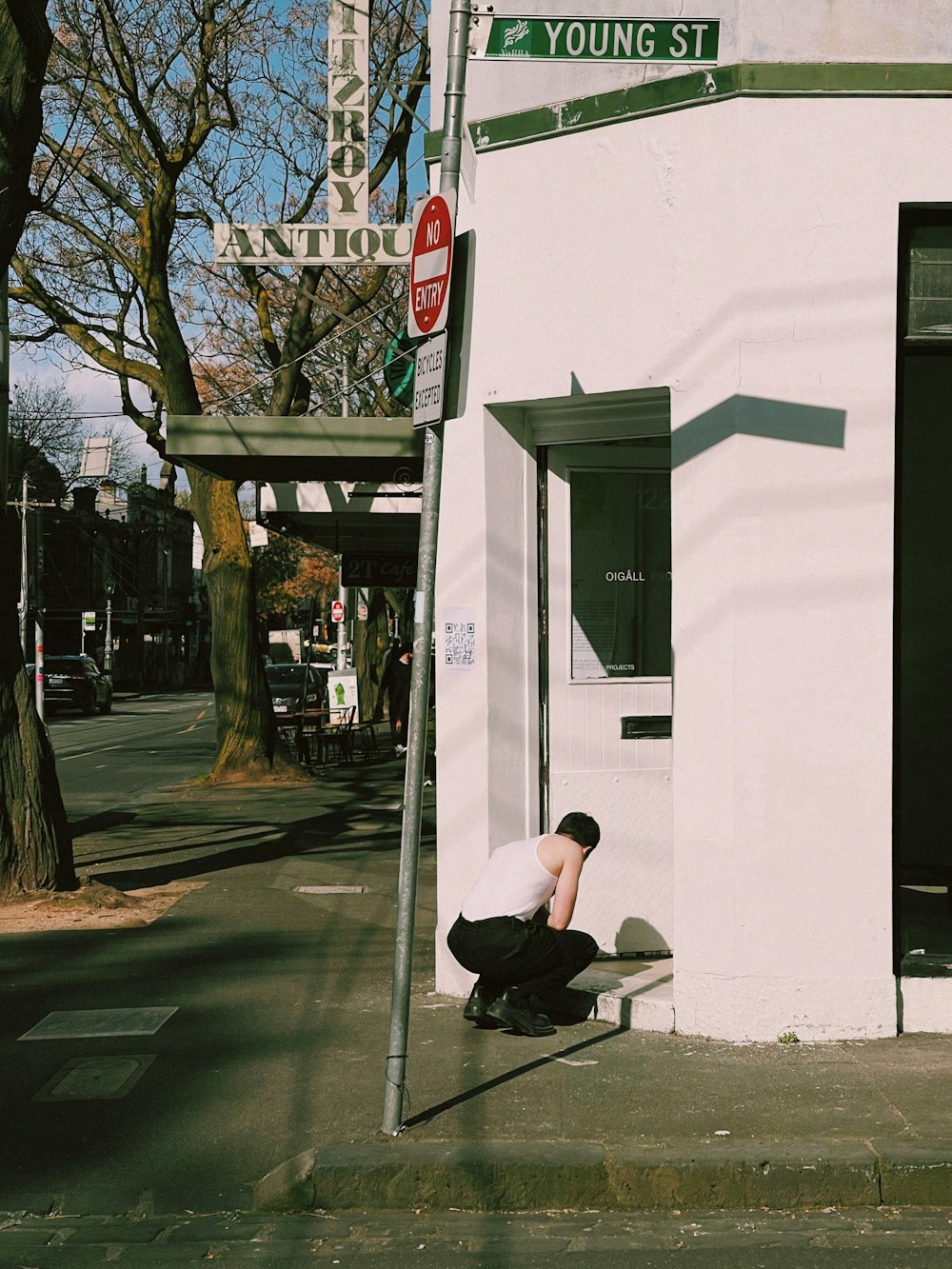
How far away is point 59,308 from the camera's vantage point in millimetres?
20406

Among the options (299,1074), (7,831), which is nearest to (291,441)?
(7,831)

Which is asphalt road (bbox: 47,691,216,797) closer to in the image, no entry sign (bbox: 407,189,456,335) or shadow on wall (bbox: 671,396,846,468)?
shadow on wall (bbox: 671,396,846,468)

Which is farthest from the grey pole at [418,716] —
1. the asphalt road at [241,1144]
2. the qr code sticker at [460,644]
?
the qr code sticker at [460,644]

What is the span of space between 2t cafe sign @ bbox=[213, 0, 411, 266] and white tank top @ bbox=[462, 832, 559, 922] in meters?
4.33

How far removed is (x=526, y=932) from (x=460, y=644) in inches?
63.5

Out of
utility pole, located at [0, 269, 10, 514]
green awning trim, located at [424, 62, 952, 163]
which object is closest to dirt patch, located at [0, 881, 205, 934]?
utility pole, located at [0, 269, 10, 514]

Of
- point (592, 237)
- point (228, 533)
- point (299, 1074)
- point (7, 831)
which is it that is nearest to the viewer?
point (299, 1074)

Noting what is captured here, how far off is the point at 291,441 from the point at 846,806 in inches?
169

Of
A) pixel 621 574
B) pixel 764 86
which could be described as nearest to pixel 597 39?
pixel 764 86

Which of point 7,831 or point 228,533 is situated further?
point 228,533

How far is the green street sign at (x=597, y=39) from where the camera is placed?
6879mm

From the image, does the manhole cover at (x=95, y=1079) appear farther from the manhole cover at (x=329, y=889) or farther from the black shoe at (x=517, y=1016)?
the manhole cover at (x=329, y=889)

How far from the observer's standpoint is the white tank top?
6.74 metres

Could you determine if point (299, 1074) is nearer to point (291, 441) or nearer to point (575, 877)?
point (575, 877)
